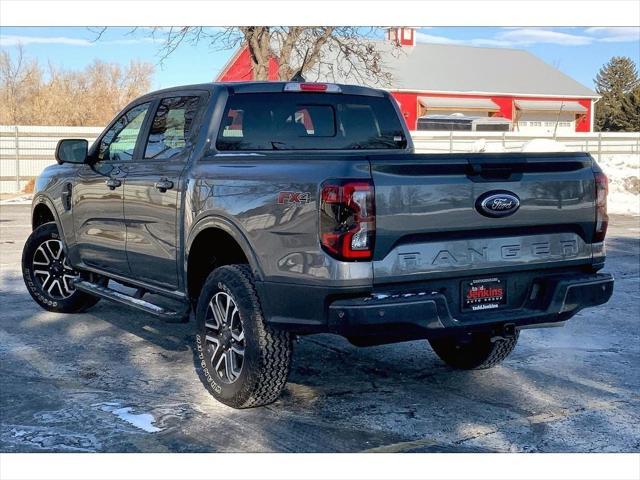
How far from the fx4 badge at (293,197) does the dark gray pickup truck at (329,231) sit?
11 mm

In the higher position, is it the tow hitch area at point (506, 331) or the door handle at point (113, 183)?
the door handle at point (113, 183)

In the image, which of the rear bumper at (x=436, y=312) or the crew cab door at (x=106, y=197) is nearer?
the rear bumper at (x=436, y=312)

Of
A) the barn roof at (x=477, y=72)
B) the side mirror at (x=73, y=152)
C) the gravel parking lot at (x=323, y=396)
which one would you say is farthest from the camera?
the barn roof at (x=477, y=72)

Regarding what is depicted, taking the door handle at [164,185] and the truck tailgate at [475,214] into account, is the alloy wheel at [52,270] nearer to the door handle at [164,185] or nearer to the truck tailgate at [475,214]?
the door handle at [164,185]

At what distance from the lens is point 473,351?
19.7ft

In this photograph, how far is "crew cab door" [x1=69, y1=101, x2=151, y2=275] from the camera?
21.1 ft

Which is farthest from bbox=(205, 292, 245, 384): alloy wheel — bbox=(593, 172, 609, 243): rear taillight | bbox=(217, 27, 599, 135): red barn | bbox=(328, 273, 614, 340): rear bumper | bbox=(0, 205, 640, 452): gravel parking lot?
bbox=(217, 27, 599, 135): red barn

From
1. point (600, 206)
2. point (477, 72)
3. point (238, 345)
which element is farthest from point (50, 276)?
point (477, 72)

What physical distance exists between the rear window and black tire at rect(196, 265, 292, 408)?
3.44 feet

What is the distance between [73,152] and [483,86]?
40.0 meters

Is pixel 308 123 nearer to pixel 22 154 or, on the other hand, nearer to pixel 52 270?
pixel 52 270

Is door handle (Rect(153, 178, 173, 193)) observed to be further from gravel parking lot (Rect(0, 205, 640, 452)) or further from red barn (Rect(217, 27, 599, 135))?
red barn (Rect(217, 27, 599, 135))

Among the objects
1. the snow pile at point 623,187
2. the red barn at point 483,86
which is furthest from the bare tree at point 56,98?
the snow pile at point 623,187

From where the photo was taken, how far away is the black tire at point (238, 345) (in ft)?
15.7
